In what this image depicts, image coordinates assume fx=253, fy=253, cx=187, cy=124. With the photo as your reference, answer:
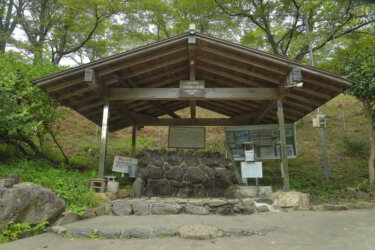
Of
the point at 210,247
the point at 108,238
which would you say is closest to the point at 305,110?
the point at 210,247

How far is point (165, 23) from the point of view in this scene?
1761cm

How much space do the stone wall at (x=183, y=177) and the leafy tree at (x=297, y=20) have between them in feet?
28.0

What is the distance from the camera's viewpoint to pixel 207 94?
7355 mm

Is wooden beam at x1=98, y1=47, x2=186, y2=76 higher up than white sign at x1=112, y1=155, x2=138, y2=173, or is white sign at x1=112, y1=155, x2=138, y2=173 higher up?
wooden beam at x1=98, y1=47, x2=186, y2=76

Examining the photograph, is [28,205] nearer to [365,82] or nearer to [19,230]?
[19,230]

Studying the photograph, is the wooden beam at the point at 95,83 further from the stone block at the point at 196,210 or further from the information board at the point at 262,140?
the information board at the point at 262,140

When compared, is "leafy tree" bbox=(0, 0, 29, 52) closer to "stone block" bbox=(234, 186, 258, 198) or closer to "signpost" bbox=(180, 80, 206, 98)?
"signpost" bbox=(180, 80, 206, 98)

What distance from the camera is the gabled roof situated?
21.6 feet

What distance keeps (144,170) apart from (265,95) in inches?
174

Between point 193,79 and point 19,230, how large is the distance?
5.60 m

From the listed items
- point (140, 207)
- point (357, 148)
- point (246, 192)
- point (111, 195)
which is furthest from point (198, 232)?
point (357, 148)

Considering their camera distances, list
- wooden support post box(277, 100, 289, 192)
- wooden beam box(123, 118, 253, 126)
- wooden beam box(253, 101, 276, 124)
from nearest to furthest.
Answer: wooden support post box(277, 100, 289, 192)
wooden beam box(253, 101, 276, 124)
wooden beam box(123, 118, 253, 126)

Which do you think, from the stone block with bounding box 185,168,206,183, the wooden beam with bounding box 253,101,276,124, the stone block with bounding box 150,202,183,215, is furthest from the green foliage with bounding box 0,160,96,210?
the wooden beam with bounding box 253,101,276,124

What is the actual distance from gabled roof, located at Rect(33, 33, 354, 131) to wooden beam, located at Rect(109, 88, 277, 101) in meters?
0.32
